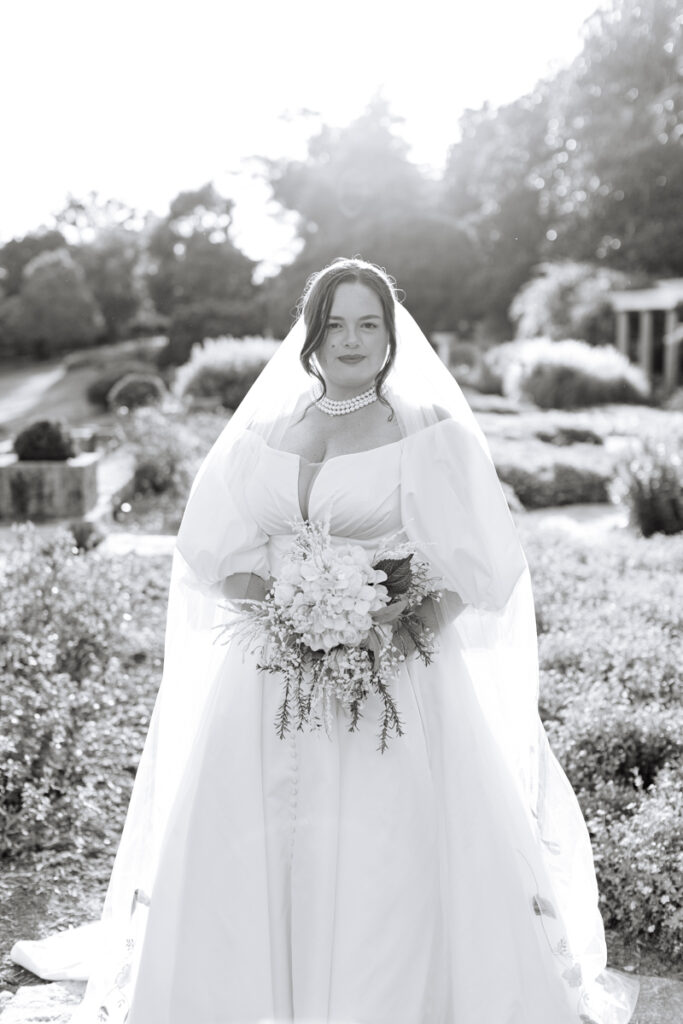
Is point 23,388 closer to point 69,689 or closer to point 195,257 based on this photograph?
point 195,257

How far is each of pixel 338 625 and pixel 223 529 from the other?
24.6 inches

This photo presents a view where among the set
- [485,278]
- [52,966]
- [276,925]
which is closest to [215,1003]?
[276,925]

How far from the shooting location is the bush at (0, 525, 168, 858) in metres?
4.26

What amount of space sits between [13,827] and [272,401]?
6.85 feet

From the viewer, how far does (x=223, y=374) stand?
723 inches

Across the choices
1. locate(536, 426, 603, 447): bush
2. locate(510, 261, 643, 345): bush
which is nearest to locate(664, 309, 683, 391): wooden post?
locate(510, 261, 643, 345): bush

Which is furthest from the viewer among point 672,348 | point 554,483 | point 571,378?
point 672,348

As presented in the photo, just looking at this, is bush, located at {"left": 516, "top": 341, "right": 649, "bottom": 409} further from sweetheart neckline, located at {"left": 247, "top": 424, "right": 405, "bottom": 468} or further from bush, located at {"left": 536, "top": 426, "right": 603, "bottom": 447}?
sweetheart neckline, located at {"left": 247, "top": 424, "right": 405, "bottom": 468}

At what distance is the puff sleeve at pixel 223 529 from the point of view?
301 cm

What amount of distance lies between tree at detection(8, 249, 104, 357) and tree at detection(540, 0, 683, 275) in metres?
17.8

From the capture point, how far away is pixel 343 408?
122 inches

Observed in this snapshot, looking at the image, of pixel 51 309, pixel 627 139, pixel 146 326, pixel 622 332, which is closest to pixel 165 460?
pixel 622 332

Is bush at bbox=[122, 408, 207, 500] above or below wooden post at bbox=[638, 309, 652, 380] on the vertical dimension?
above

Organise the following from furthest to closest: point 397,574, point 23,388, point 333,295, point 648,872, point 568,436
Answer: point 23,388, point 568,436, point 648,872, point 333,295, point 397,574
